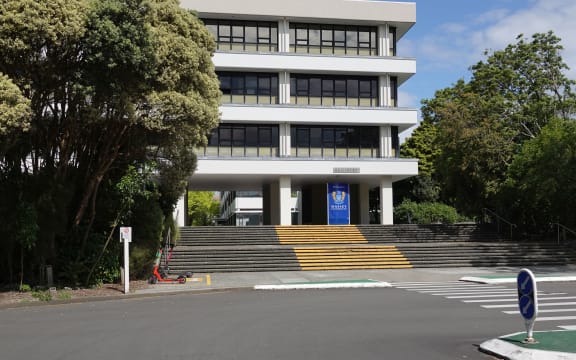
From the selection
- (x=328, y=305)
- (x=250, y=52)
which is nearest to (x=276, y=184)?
(x=250, y=52)

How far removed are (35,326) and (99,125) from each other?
8.88 m

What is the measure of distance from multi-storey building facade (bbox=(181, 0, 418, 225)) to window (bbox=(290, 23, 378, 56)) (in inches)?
2.8

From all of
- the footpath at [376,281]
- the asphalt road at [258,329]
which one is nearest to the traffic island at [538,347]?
the footpath at [376,281]

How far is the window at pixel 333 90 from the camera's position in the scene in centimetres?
3869

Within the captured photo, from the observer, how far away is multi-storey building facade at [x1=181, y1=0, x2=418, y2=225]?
1449 inches

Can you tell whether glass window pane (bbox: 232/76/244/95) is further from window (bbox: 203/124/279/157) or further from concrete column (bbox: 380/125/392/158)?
concrete column (bbox: 380/125/392/158)

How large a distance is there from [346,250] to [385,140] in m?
12.8

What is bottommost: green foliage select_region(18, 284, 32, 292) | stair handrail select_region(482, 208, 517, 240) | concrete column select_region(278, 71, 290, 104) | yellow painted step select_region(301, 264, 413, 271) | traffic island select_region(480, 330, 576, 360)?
yellow painted step select_region(301, 264, 413, 271)

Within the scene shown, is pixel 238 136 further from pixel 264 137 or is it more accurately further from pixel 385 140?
pixel 385 140

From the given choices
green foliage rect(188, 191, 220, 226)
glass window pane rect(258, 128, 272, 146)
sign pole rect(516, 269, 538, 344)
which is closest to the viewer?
sign pole rect(516, 269, 538, 344)

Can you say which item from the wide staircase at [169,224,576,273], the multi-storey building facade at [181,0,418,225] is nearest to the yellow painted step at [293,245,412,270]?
the wide staircase at [169,224,576,273]

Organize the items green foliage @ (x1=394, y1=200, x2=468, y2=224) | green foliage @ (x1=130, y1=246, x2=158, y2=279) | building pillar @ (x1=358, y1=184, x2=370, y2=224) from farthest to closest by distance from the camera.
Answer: green foliage @ (x1=394, y1=200, x2=468, y2=224)
building pillar @ (x1=358, y1=184, x2=370, y2=224)
green foliage @ (x1=130, y1=246, x2=158, y2=279)

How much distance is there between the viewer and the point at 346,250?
2873 centimetres

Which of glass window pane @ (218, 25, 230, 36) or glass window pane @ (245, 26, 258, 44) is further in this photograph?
glass window pane @ (245, 26, 258, 44)
